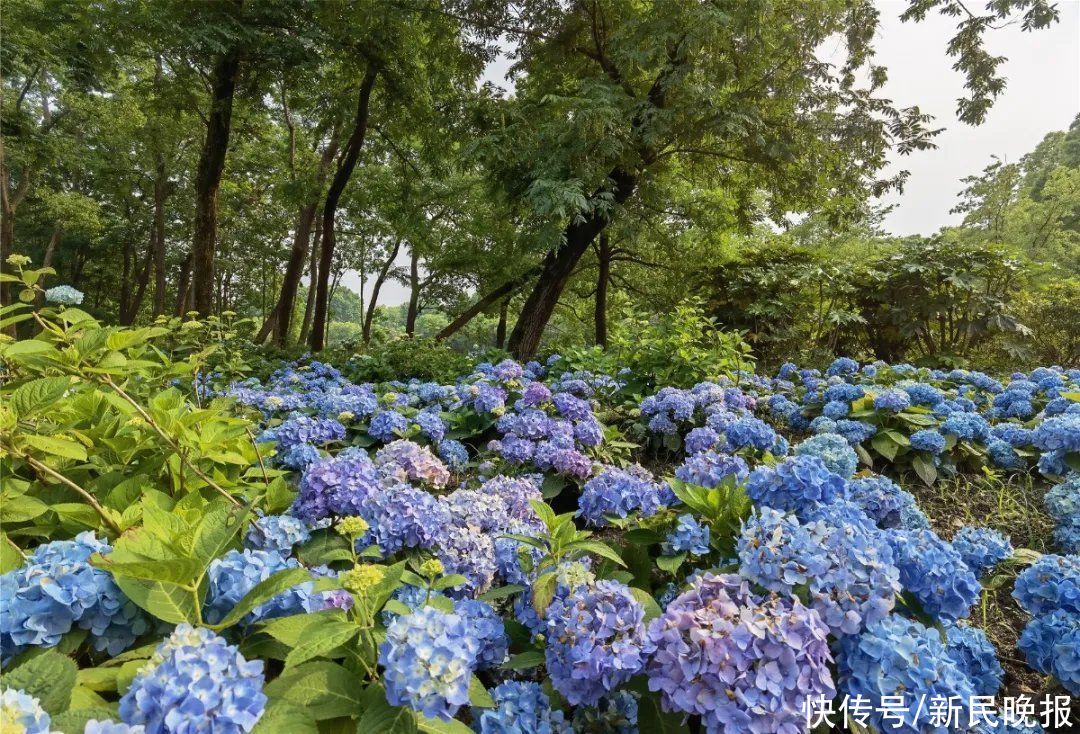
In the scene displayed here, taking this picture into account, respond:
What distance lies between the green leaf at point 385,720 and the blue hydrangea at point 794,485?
112cm

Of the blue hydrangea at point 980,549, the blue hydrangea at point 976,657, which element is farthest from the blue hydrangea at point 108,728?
the blue hydrangea at point 980,549

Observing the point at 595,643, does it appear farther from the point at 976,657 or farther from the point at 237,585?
the point at 976,657

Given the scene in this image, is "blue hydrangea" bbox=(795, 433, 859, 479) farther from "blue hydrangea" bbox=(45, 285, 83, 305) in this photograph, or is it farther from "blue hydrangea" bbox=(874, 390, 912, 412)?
"blue hydrangea" bbox=(45, 285, 83, 305)

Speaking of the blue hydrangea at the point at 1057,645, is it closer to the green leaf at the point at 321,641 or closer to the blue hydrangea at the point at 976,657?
the blue hydrangea at the point at 976,657

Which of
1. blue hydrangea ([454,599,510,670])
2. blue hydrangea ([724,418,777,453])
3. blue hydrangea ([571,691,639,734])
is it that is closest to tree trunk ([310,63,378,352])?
blue hydrangea ([724,418,777,453])

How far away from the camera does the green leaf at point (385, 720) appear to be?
0.94 m

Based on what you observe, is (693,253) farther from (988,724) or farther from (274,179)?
(274,179)

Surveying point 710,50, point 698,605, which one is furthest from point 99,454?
point 710,50

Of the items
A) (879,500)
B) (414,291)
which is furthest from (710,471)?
(414,291)

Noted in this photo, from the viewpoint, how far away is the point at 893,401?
341 cm

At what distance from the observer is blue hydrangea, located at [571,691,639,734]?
1.23 metres

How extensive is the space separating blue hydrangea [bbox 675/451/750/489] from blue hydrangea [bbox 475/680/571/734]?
0.88 m

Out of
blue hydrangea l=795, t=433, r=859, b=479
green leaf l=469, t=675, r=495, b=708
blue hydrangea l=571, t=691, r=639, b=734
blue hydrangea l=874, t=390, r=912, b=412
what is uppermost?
blue hydrangea l=874, t=390, r=912, b=412

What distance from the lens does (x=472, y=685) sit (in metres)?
1.11
